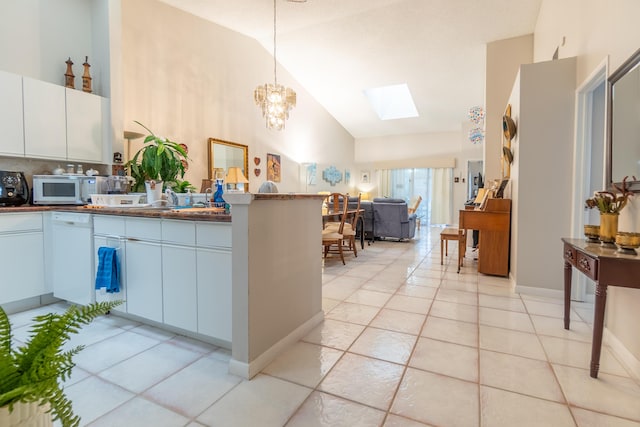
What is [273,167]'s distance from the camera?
22.9 feet

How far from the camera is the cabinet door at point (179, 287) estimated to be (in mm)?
2025

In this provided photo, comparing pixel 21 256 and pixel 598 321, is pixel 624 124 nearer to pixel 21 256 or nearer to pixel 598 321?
pixel 598 321

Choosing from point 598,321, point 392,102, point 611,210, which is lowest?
point 598,321

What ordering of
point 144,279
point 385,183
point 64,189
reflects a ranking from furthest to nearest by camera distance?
point 385,183, point 64,189, point 144,279

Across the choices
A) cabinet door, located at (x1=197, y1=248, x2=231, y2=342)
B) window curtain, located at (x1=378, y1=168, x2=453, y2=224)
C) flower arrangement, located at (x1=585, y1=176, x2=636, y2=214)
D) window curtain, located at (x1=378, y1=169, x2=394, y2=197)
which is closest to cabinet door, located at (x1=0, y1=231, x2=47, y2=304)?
cabinet door, located at (x1=197, y1=248, x2=231, y2=342)

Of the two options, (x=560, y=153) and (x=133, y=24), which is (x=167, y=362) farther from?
(x=133, y=24)

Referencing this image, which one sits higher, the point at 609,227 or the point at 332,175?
the point at 332,175

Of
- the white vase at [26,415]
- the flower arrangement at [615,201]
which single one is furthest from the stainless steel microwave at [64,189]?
the flower arrangement at [615,201]

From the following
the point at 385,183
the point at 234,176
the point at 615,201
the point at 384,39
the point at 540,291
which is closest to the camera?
the point at 615,201

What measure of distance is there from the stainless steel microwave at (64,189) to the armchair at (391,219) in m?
4.69

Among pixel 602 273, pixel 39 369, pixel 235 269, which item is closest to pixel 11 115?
pixel 235 269

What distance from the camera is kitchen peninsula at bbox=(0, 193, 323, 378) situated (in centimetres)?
177

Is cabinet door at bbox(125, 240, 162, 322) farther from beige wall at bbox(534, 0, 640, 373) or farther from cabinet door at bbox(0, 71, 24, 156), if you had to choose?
beige wall at bbox(534, 0, 640, 373)

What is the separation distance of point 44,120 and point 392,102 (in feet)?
26.6
